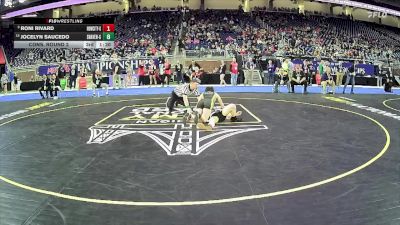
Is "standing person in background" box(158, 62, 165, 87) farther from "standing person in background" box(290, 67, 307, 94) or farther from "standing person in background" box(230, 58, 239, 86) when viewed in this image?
"standing person in background" box(290, 67, 307, 94)

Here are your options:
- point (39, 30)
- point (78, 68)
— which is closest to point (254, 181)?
point (39, 30)

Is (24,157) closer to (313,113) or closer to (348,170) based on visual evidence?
(348,170)

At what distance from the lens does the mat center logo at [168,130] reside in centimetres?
1031

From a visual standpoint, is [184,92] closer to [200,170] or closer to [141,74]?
[200,170]

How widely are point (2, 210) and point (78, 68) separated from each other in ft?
74.9

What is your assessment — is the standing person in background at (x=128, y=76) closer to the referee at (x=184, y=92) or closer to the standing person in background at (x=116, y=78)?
the standing person in background at (x=116, y=78)

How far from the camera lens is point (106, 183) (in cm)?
742

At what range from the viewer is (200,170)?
816 centimetres

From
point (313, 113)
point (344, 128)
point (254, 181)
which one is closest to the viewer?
point (254, 181)

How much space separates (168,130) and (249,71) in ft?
54.1

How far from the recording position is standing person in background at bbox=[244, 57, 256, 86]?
89.5ft

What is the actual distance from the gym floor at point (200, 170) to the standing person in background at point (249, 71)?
41.0 ft
